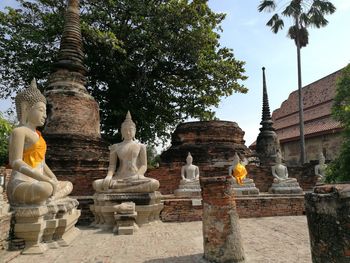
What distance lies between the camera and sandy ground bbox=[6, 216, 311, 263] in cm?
394

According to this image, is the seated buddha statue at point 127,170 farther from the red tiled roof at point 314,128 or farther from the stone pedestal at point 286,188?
the red tiled roof at point 314,128

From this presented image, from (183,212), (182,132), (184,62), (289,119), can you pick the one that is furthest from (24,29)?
(289,119)

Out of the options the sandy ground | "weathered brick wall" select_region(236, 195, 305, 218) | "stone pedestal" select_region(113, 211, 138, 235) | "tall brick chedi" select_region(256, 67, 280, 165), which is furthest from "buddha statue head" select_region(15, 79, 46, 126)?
"tall brick chedi" select_region(256, 67, 280, 165)

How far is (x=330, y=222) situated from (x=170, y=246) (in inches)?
109

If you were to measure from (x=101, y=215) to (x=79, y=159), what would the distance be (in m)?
3.40

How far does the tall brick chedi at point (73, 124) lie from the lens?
30.9ft

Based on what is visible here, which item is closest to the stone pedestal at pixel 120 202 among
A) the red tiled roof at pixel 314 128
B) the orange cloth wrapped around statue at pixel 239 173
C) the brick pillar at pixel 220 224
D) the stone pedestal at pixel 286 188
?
the brick pillar at pixel 220 224

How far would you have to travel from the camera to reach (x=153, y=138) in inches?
690

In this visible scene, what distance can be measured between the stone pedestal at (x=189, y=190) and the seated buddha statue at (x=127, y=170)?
3.39 metres

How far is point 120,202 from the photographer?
6.54 meters

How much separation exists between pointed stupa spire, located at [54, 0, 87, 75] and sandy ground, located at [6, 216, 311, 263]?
22.0 feet

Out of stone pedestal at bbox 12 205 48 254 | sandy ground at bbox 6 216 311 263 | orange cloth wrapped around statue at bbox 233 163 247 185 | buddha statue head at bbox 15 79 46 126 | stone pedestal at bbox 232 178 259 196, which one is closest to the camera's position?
sandy ground at bbox 6 216 311 263

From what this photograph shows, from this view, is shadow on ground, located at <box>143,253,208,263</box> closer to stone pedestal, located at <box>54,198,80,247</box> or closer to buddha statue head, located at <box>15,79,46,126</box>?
stone pedestal, located at <box>54,198,80,247</box>

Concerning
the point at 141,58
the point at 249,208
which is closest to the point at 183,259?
the point at 249,208
